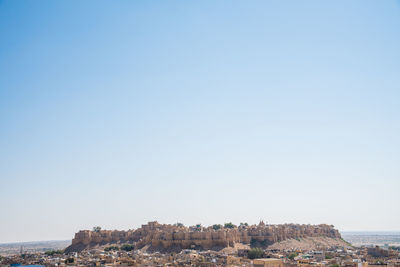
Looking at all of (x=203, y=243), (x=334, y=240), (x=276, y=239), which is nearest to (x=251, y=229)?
(x=276, y=239)

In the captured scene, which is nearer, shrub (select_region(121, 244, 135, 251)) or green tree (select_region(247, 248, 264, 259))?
green tree (select_region(247, 248, 264, 259))

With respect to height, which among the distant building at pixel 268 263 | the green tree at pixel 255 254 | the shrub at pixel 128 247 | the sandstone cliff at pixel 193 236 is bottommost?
the distant building at pixel 268 263

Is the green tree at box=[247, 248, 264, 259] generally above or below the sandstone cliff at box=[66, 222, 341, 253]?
below

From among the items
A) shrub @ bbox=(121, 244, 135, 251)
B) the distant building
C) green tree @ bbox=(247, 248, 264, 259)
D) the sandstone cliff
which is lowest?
the distant building

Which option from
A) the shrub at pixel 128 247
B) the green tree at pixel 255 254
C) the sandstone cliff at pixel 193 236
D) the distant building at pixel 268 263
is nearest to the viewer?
the distant building at pixel 268 263

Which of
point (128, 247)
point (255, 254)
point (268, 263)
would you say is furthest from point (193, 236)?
point (268, 263)

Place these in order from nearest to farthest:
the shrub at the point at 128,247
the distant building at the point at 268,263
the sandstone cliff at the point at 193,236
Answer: the distant building at the point at 268,263 → the sandstone cliff at the point at 193,236 → the shrub at the point at 128,247

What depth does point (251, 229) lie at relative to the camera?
257 feet

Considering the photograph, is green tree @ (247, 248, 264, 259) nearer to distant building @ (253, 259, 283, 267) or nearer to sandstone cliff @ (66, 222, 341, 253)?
sandstone cliff @ (66, 222, 341, 253)

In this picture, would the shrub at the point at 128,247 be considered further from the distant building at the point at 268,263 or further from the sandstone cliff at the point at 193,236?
the distant building at the point at 268,263

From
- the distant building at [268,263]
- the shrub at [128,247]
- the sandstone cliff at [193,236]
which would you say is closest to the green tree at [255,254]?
the sandstone cliff at [193,236]

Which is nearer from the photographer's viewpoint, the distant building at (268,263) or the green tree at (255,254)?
the distant building at (268,263)

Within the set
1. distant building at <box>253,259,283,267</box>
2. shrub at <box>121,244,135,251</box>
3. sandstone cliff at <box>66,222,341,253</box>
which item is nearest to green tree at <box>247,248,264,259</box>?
sandstone cliff at <box>66,222,341,253</box>

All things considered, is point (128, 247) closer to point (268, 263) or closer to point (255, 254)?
point (255, 254)
